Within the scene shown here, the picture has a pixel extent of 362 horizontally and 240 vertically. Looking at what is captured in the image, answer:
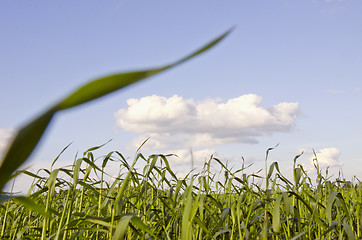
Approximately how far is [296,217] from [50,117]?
2964 mm

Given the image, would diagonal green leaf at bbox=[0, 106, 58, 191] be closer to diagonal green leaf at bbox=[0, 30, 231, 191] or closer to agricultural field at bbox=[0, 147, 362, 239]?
diagonal green leaf at bbox=[0, 30, 231, 191]

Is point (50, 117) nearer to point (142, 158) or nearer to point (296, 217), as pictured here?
point (142, 158)

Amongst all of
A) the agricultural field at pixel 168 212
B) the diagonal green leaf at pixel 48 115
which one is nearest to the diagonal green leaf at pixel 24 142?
the diagonal green leaf at pixel 48 115

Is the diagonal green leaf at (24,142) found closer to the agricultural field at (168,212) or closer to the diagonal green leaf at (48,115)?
the diagonal green leaf at (48,115)

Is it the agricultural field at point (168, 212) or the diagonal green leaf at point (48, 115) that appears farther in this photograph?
the agricultural field at point (168, 212)

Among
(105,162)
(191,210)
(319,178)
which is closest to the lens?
(191,210)

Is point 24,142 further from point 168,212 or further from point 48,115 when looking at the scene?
point 168,212

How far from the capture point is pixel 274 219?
216cm

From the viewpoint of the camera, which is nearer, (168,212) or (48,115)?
(48,115)

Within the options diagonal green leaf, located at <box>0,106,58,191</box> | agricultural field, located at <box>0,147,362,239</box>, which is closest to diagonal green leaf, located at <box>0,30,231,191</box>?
diagonal green leaf, located at <box>0,106,58,191</box>

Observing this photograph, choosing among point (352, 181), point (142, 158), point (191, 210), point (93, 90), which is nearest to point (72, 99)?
point (93, 90)

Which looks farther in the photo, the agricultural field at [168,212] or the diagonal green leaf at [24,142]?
the agricultural field at [168,212]

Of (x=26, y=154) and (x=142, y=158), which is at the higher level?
(x=142, y=158)

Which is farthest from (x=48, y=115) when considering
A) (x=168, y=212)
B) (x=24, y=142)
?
(x=168, y=212)
